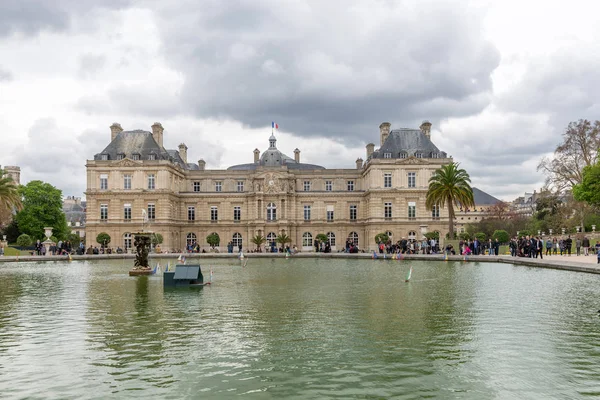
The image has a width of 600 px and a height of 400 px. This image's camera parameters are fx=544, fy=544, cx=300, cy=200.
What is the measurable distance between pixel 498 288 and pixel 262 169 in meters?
55.9

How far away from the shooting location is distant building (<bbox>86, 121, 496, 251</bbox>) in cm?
7062

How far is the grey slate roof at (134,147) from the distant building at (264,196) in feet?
0.44

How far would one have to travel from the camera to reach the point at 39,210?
2990 inches

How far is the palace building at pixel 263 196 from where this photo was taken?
7062 centimetres

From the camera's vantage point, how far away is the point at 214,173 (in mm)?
79312

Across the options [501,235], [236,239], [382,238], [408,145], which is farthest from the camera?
[236,239]

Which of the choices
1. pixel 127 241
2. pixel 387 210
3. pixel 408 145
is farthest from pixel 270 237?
pixel 408 145

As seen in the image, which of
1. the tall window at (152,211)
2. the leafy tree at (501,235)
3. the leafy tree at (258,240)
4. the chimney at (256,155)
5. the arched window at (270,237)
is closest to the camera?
the leafy tree at (501,235)

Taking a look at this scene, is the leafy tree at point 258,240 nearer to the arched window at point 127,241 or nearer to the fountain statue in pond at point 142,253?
the arched window at point 127,241

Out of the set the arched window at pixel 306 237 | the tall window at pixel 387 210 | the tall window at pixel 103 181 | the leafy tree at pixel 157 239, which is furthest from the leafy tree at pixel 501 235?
the tall window at pixel 103 181

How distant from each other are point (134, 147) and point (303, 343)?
6506 cm

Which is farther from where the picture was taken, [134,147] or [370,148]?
[370,148]

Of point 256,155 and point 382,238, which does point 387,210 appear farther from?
point 256,155

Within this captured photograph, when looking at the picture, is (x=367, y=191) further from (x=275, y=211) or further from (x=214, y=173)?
(x=214, y=173)
